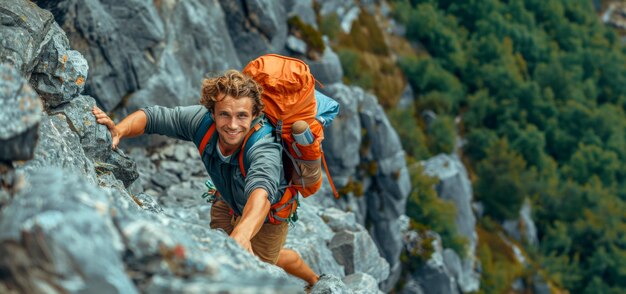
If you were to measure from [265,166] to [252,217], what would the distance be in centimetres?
92

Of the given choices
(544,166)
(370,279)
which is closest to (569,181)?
(544,166)

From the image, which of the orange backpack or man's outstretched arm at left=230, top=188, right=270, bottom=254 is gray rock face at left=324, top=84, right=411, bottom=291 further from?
man's outstretched arm at left=230, top=188, right=270, bottom=254

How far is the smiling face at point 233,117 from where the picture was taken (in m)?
9.87

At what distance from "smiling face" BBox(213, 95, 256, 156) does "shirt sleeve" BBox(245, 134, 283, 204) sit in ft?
1.02

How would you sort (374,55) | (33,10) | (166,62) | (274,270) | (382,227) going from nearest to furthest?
1. (274,270)
2. (33,10)
3. (166,62)
4. (382,227)
5. (374,55)

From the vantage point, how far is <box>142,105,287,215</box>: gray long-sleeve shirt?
10.1 metres

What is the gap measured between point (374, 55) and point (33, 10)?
2716 inches

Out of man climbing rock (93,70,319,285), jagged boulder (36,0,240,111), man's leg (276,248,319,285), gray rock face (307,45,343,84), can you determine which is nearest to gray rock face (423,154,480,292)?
gray rock face (307,45,343,84)

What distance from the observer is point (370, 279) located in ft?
54.9

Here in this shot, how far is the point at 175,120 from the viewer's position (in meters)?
10.8

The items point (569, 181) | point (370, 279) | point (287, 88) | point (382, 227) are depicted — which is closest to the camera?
point (287, 88)

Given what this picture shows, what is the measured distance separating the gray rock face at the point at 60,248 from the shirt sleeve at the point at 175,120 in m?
4.98

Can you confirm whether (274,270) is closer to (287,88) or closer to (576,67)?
(287,88)

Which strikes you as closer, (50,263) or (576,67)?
(50,263)
